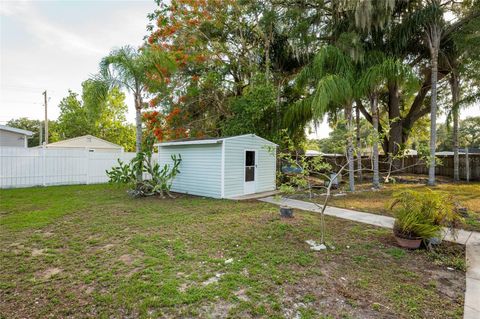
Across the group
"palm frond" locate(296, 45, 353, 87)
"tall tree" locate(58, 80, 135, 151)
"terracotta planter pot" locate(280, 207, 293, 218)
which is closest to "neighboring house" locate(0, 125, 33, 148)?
"tall tree" locate(58, 80, 135, 151)

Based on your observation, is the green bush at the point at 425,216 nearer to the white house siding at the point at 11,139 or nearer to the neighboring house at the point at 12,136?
the neighboring house at the point at 12,136

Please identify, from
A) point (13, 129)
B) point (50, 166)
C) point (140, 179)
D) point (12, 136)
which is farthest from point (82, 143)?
point (140, 179)

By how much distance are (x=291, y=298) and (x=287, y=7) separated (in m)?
12.0

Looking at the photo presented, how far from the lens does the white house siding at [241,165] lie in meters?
8.51

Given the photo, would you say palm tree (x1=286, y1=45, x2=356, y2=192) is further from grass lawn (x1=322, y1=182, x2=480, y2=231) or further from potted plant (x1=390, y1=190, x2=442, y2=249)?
potted plant (x1=390, y1=190, x2=442, y2=249)

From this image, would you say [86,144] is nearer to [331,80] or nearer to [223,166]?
[223,166]

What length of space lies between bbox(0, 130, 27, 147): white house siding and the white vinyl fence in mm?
3321

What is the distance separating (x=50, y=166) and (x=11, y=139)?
3582mm

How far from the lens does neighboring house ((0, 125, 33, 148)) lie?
11789 millimetres

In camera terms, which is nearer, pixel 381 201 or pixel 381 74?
pixel 381 201

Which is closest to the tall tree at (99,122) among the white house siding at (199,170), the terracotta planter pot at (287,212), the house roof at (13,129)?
the house roof at (13,129)

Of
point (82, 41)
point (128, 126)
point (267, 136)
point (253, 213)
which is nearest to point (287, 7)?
point (267, 136)

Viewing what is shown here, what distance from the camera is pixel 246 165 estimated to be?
30.4 feet

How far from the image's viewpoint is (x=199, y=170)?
9.08m
